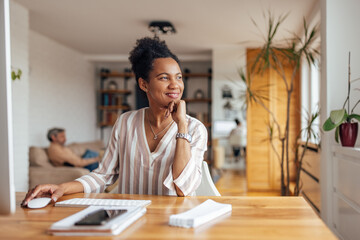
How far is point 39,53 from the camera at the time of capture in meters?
5.96

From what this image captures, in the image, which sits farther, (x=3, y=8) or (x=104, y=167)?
(x=104, y=167)

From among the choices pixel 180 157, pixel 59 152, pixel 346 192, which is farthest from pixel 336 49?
pixel 59 152

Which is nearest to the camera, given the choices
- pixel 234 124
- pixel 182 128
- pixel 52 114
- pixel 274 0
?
pixel 182 128

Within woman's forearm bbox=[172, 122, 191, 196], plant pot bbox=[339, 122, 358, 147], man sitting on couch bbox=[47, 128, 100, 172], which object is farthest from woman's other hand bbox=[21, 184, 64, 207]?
man sitting on couch bbox=[47, 128, 100, 172]

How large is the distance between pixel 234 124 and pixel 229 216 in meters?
8.42

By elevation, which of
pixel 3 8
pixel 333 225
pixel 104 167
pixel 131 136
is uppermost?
pixel 3 8

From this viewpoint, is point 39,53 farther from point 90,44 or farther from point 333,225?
point 333,225

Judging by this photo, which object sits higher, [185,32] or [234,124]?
[185,32]

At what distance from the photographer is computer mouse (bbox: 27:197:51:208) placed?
1193 millimetres

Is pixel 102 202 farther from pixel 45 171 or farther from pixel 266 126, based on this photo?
pixel 266 126

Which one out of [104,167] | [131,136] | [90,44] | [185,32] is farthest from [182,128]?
[90,44]

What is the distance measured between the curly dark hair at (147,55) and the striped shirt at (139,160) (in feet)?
0.87

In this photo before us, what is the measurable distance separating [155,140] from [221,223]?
751 millimetres

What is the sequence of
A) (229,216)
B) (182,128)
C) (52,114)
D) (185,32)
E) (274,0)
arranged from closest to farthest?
(229,216) → (182,128) → (274,0) → (185,32) → (52,114)
